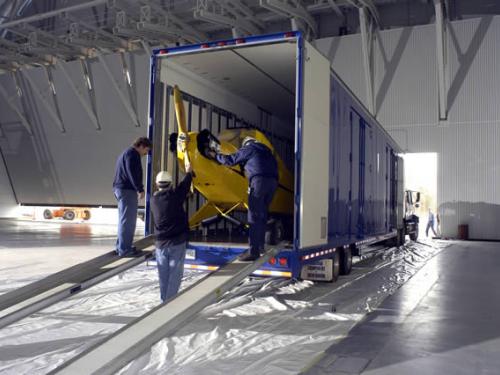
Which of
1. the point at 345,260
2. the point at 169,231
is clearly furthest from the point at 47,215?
the point at 169,231

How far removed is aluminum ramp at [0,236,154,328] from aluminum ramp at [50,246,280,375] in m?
1.25

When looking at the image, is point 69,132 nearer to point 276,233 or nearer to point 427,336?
point 276,233

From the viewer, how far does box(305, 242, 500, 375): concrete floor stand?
433 centimetres

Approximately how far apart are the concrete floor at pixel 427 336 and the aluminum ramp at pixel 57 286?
268 centimetres

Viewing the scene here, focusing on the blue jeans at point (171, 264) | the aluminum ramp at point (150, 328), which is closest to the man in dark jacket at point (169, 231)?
the blue jeans at point (171, 264)

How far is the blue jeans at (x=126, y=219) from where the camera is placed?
6391 millimetres

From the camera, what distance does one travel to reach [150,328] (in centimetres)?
388

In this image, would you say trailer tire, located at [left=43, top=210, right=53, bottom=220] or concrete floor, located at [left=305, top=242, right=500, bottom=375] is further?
trailer tire, located at [left=43, top=210, right=53, bottom=220]

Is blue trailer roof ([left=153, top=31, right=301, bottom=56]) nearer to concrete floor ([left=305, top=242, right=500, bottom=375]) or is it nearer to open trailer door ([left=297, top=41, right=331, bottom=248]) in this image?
open trailer door ([left=297, top=41, right=331, bottom=248])

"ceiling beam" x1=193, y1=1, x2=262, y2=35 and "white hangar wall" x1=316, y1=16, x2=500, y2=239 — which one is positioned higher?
"ceiling beam" x1=193, y1=1, x2=262, y2=35

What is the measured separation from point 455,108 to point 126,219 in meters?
19.7

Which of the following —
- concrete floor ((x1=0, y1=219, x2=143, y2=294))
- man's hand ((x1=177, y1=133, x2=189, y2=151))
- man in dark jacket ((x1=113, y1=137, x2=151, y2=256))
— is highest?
man's hand ((x1=177, y1=133, x2=189, y2=151))

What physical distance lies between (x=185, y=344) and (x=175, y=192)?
1.84 meters

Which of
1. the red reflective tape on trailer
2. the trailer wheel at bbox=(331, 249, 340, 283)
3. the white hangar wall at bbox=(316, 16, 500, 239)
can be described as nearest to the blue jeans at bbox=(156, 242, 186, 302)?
the red reflective tape on trailer
